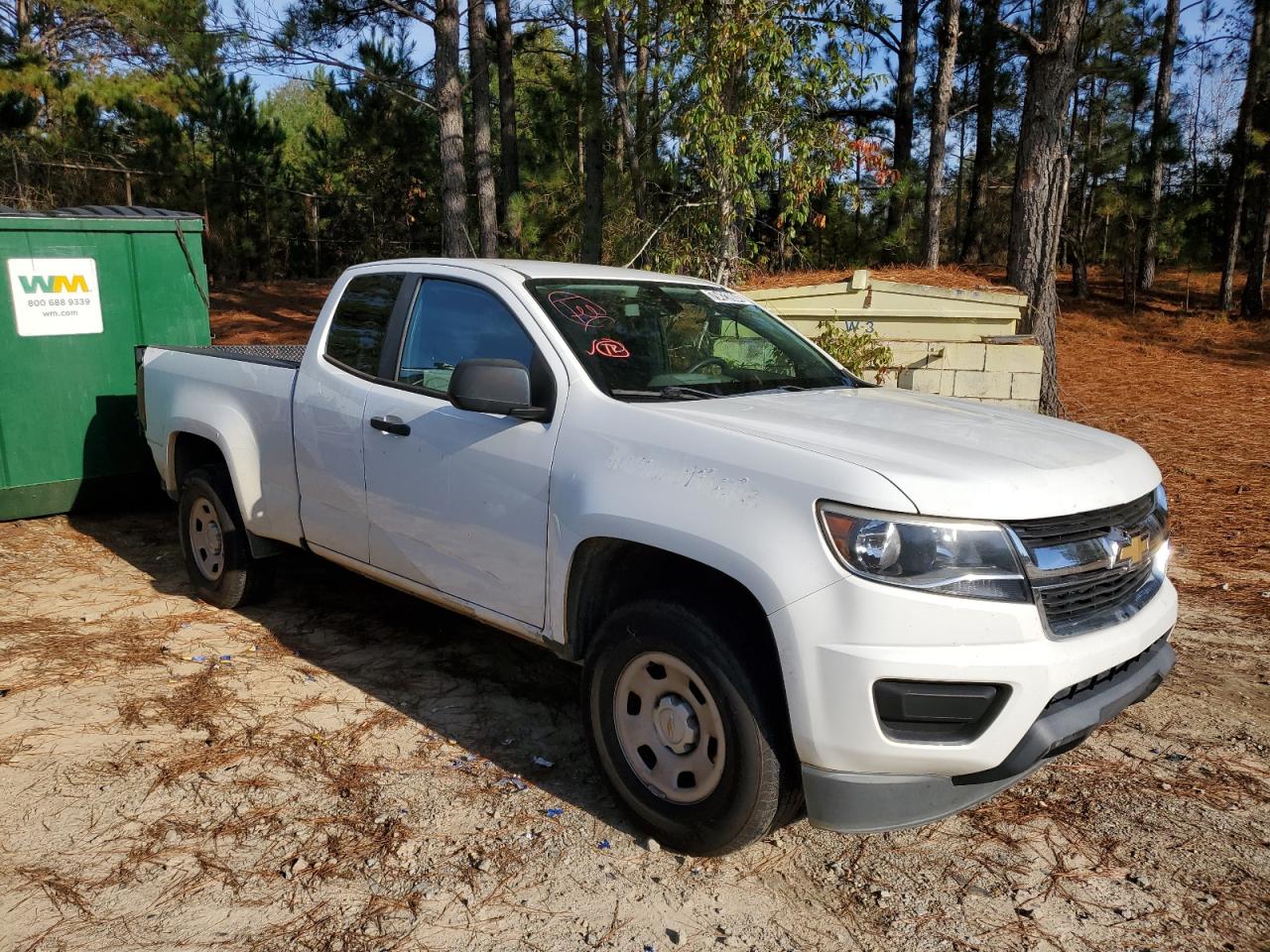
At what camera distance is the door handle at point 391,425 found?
13.2ft

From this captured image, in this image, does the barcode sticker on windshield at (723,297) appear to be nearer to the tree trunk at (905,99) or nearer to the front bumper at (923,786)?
the front bumper at (923,786)

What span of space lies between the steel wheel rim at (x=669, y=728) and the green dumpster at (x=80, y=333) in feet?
18.2

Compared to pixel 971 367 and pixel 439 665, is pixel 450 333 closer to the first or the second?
pixel 439 665

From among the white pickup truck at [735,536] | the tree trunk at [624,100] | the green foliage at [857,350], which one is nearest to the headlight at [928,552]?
the white pickup truck at [735,536]

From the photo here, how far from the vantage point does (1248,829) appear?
3373 millimetres

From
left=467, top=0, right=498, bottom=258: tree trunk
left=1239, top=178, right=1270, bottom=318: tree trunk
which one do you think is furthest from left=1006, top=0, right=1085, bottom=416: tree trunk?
left=1239, top=178, right=1270, bottom=318: tree trunk

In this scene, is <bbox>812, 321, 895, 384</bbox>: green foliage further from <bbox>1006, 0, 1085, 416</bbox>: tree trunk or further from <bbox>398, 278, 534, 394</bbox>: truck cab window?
<bbox>398, 278, 534, 394</bbox>: truck cab window

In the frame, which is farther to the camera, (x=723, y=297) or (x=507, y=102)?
(x=507, y=102)

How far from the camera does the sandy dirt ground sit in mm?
2883

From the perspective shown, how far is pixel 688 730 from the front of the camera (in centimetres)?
308

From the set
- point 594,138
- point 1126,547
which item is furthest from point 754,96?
point 594,138

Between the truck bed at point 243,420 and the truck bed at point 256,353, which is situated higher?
the truck bed at point 256,353

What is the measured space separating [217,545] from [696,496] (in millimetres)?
3447

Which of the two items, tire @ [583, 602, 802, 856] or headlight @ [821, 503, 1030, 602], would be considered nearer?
headlight @ [821, 503, 1030, 602]
